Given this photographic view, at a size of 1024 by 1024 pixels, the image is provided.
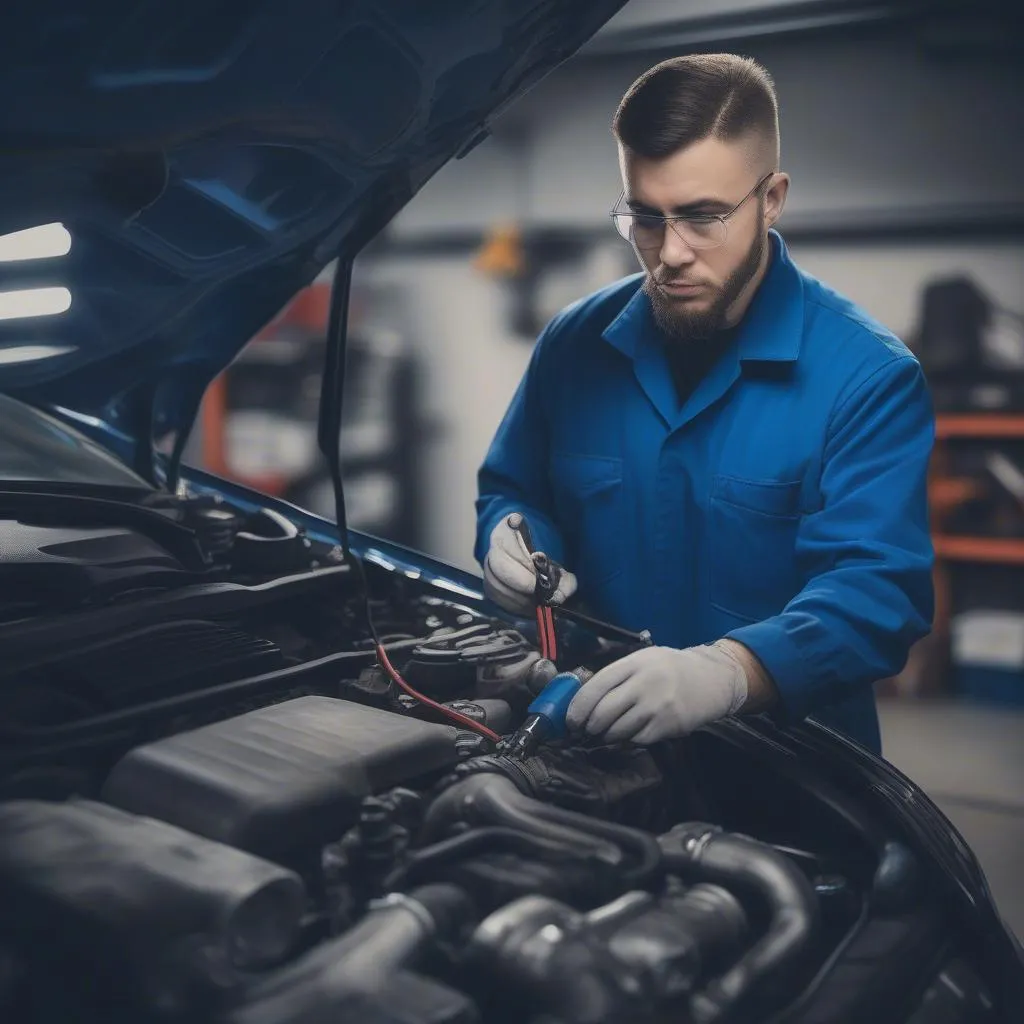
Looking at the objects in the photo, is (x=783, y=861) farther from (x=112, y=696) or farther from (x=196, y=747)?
(x=112, y=696)

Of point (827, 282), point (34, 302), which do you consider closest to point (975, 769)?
point (827, 282)

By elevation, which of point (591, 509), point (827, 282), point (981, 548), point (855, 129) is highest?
point (855, 129)

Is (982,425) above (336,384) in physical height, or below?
below

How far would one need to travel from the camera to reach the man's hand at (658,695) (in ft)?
3.47

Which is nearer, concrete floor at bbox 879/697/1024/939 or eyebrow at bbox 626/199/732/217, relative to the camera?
eyebrow at bbox 626/199/732/217

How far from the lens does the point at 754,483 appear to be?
145 cm

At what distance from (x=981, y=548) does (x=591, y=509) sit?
262 centimetres

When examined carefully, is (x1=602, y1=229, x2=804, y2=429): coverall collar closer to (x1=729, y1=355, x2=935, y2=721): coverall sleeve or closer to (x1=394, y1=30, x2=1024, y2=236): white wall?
Result: (x1=729, y1=355, x2=935, y2=721): coverall sleeve

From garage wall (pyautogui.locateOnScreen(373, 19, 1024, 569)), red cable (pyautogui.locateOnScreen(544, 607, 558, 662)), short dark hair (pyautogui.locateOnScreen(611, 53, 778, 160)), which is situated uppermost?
garage wall (pyautogui.locateOnScreen(373, 19, 1024, 569))

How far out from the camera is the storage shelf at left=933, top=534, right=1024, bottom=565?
3740 mm

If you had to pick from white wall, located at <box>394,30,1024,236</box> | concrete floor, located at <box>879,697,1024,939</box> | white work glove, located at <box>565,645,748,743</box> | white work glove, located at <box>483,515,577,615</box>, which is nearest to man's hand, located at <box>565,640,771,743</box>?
white work glove, located at <box>565,645,748,743</box>

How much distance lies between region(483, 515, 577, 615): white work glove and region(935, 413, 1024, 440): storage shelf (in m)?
2.68

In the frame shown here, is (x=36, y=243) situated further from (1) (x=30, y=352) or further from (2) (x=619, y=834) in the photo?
(2) (x=619, y=834)

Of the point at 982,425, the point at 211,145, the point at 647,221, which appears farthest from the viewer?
the point at 982,425
